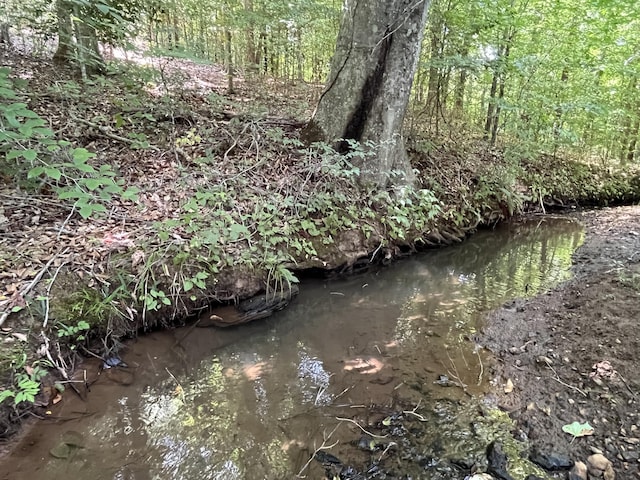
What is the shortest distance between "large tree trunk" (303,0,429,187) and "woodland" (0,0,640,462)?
3 cm

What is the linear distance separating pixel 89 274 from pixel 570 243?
8271mm

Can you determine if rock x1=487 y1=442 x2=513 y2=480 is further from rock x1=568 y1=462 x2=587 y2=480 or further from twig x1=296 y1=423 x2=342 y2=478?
twig x1=296 y1=423 x2=342 y2=478

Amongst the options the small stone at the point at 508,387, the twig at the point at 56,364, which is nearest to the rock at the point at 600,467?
the small stone at the point at 508,387

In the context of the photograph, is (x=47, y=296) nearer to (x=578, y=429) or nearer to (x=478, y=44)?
(x=578, y=429)

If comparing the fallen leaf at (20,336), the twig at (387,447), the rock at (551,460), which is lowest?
the twig at (387,447)

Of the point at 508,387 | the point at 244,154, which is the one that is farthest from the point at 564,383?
the point at 244,154

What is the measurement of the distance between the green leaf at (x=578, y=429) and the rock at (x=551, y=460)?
0.23 m

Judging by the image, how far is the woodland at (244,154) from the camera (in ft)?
12.0

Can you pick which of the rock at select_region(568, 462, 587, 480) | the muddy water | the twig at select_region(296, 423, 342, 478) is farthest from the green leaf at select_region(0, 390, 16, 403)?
the rock at select_region(568, 462, 587, 480)

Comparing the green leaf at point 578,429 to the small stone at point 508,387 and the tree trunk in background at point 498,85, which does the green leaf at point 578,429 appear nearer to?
the small stone at point 508,387

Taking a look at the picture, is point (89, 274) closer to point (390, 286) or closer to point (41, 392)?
point (41, 392)

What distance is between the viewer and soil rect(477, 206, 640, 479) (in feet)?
9.21

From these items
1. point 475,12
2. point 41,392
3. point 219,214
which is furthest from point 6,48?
point 475,12

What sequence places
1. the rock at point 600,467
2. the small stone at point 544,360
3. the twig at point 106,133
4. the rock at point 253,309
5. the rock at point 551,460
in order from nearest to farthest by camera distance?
the rock at point 600,467 < the rock at point 551,460 < the small stone at point 544,360 < the rock at point 253,309 < the twig at point 106,133
